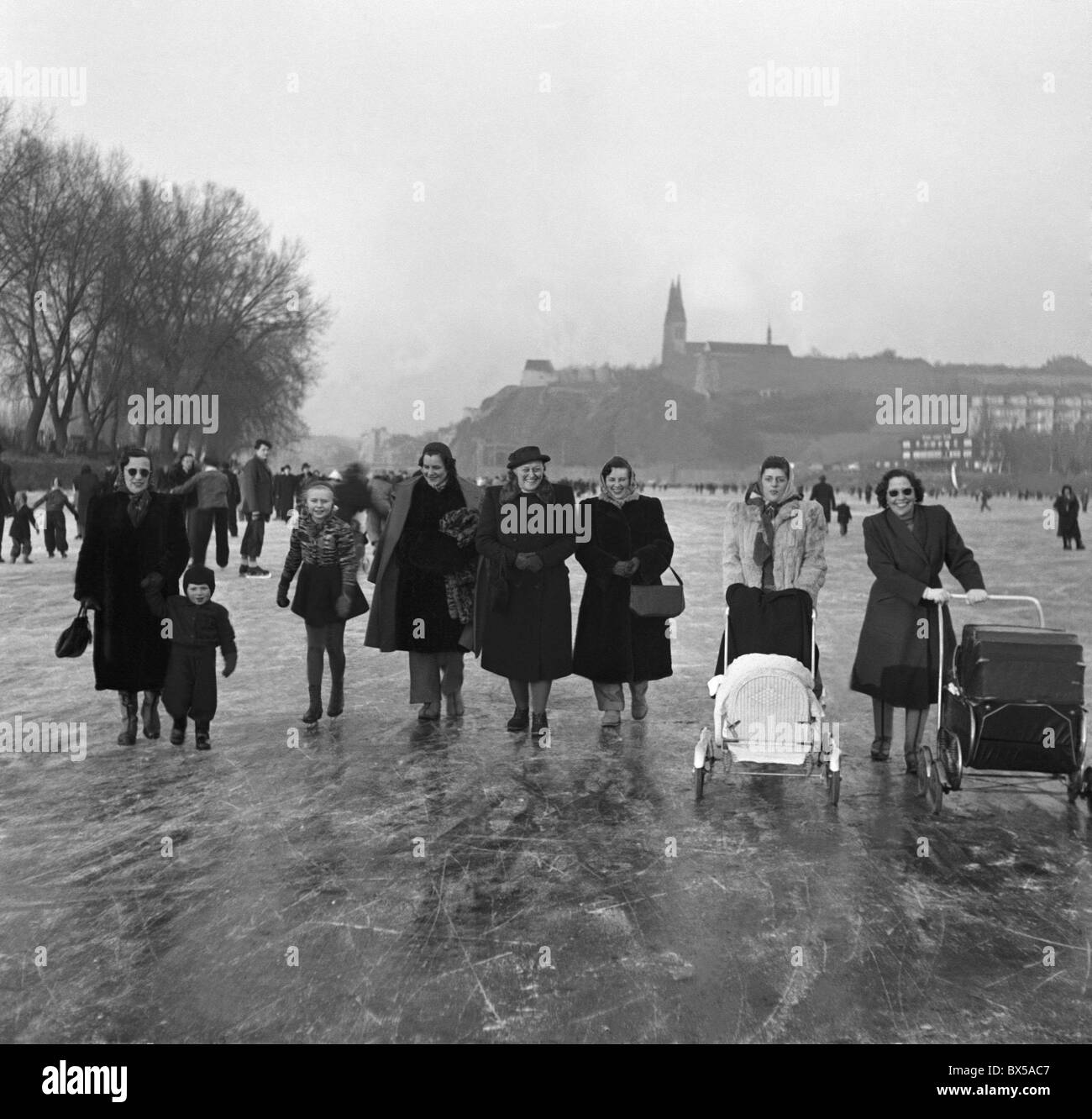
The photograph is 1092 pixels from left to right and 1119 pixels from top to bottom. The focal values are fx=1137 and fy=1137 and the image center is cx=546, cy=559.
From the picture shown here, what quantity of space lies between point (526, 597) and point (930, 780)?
253 cm

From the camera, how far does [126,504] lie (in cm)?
633

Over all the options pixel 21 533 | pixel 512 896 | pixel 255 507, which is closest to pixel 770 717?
pixel 512 896

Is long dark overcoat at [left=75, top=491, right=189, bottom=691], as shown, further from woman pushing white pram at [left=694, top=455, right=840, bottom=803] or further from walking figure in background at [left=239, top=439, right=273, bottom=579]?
walking figure in background at [left=239, top=439, right=273, bottom=579]

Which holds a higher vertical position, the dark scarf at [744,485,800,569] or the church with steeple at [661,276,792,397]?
the church with steeple at [661,276,792,397]

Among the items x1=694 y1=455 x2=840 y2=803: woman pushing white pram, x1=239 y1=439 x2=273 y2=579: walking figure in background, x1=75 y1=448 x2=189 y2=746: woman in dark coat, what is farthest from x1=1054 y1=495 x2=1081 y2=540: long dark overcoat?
x1=75 y1=448 x2=189 y2=746: woman in dark coat

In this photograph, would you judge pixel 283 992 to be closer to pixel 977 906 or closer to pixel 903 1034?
pixel 903 1034

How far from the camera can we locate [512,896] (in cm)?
427

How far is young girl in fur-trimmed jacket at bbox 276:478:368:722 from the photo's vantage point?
6.90 meters

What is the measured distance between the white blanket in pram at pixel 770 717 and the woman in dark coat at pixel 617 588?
1.65 m

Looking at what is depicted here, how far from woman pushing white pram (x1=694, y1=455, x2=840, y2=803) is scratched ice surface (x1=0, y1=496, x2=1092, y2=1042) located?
0.33 metres

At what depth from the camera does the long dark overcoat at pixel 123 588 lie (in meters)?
6.30

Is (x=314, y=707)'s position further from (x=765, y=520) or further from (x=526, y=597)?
(x=765, y=520)

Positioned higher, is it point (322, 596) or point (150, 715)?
point (322, 596)
